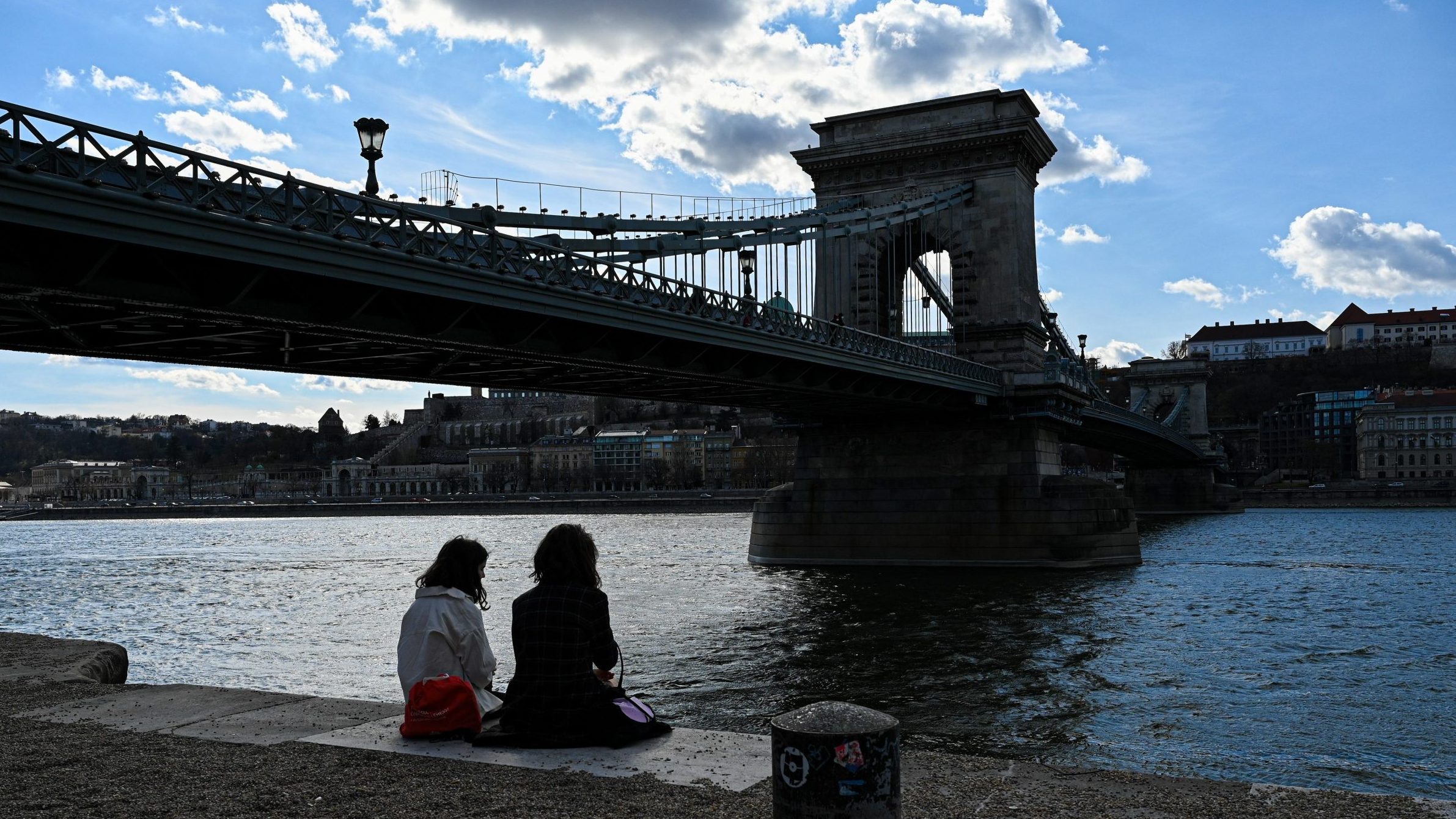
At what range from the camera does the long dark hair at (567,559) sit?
23.5 ft

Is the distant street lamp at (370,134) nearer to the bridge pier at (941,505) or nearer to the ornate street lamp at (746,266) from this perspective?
the ornate street lamp at (746,266)

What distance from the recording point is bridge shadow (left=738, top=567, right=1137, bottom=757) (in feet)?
44.2

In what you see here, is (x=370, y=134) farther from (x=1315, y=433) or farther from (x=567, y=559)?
(x=1315, y=433)

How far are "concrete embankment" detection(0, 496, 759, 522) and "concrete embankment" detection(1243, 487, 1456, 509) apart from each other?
4352 centimetres

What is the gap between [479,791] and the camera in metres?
6.21

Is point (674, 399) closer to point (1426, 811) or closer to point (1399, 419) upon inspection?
point (1426, 811)

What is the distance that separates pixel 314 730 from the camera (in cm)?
780

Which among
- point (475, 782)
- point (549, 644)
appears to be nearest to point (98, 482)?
point (549, 644)

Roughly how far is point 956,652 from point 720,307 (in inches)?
343

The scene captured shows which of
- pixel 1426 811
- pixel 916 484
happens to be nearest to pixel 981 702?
pixel 1426 811

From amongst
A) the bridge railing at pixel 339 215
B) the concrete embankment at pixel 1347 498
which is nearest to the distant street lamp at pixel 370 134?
the bridge railing at pixel 339 215

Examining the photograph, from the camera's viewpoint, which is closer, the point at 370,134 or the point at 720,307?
the point at 370,134

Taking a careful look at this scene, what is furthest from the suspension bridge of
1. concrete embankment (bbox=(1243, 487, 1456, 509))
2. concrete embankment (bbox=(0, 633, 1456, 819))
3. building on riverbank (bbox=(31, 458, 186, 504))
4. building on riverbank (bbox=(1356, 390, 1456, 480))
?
building on riverbank (bbox=(31, 458, 186, 504))

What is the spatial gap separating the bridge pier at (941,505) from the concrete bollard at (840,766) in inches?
1194
